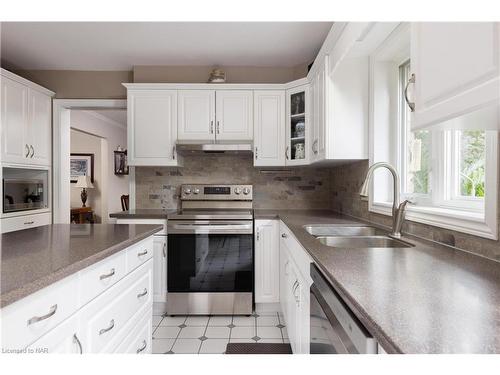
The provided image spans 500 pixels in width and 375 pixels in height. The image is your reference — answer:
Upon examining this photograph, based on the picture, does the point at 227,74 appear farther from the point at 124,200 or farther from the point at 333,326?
the point at 124,200

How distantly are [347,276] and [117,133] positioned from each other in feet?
22.3

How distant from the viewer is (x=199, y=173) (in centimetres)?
331

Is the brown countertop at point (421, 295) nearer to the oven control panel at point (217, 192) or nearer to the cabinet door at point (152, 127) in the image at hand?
the oven control panel at point (217, 192)

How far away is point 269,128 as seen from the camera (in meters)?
3.01

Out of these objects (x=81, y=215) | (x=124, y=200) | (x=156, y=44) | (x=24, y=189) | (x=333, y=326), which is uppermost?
(x=156, y=44)

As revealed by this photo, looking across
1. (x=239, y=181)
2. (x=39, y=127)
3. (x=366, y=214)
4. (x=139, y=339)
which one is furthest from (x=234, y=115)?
(x=139, y=339)

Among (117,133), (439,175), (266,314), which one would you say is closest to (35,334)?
(439,175)

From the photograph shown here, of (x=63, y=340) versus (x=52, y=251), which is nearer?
(x=63, y=340)

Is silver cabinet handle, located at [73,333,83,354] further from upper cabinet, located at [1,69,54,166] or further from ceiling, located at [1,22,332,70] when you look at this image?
upper cabinet, located at [1,69,54,166]

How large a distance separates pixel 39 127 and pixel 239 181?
83.3 inches

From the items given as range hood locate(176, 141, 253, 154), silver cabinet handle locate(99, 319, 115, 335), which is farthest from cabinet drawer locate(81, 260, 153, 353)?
range hood locate(176, 141, 253, 154)

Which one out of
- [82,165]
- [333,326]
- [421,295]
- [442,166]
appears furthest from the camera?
[82,165]

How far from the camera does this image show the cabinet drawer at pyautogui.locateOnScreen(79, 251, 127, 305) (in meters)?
1.06

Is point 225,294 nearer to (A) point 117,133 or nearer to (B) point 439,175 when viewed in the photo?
(B) point 439,175
